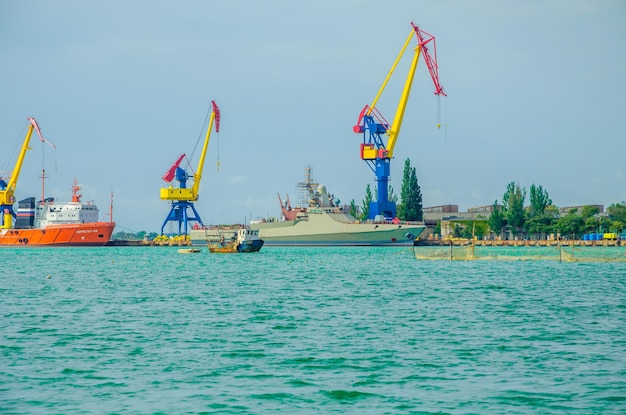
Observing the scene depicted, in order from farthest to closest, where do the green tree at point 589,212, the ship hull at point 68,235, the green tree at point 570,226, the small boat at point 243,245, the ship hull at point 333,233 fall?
1. the green tree at point 589,212
2. the green tree at point 570,226
3. the ship hull at point 68,235
4. the ship hull at point 333,233
5. the small boat at point 243,245

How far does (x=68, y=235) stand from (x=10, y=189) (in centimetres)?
1698

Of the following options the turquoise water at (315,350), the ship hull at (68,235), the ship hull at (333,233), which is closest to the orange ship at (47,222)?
the ship hull at (68,235)

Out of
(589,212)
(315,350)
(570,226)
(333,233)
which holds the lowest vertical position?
(315,350)

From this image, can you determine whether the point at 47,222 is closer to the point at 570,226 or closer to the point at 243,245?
the point at 243,245

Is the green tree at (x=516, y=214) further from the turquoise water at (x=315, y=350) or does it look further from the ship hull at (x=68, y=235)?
the turquoise water at (x=315, y=350)

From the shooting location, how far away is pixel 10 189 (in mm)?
152500

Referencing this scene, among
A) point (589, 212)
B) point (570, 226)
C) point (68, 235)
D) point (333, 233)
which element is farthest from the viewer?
point (589, 212)

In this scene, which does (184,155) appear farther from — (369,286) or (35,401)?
(35,401)

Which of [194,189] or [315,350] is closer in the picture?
[315,350]

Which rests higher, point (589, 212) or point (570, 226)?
point (589, 212)

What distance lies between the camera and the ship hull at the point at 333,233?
133750 millimetres

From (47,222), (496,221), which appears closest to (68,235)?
(47,222)

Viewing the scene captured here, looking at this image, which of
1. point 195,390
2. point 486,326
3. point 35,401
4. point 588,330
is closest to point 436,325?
point 486,326

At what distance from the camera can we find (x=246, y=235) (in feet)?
317
